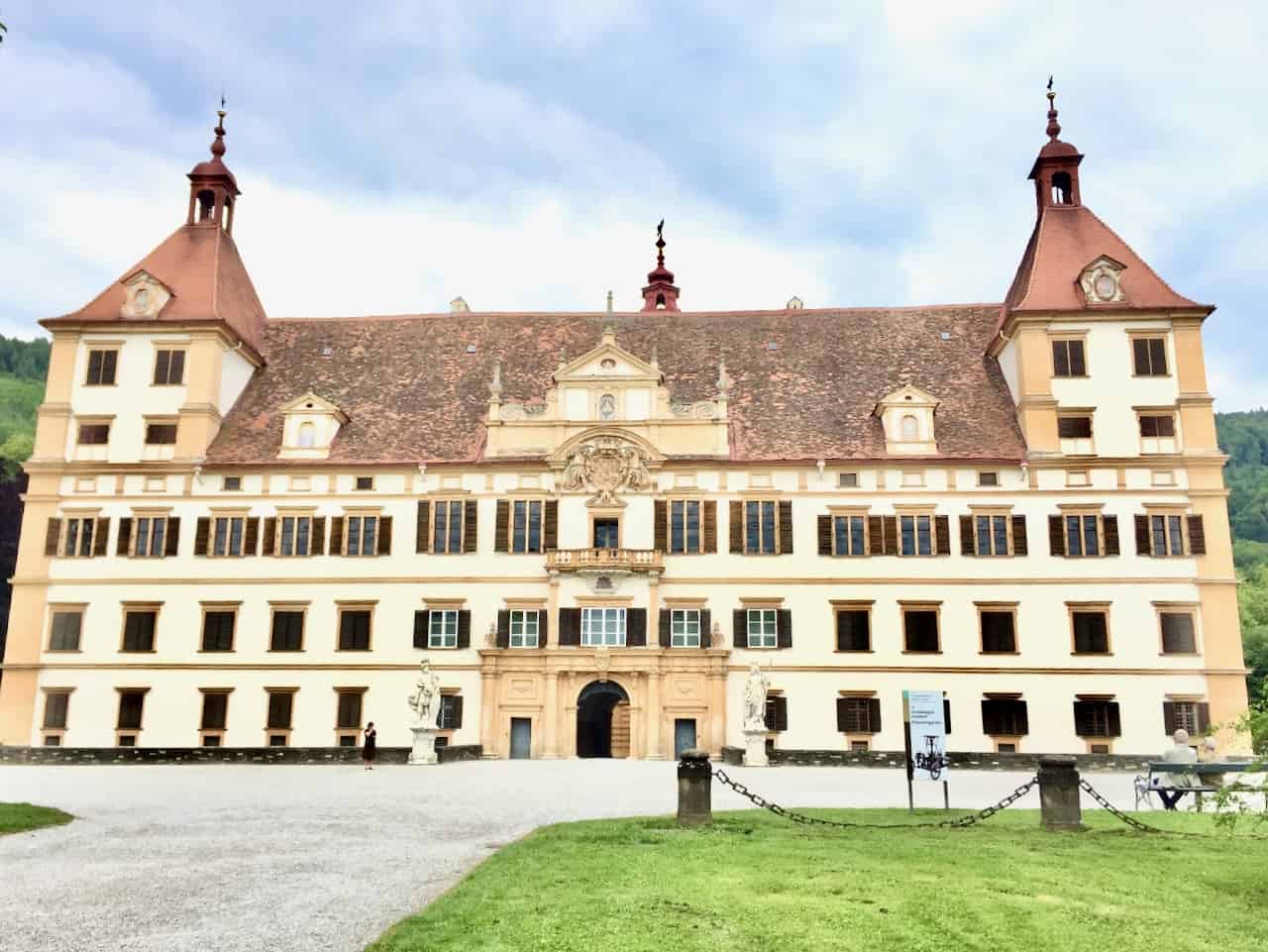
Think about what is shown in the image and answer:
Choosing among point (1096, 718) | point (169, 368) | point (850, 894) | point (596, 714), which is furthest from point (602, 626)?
point (850, 894)

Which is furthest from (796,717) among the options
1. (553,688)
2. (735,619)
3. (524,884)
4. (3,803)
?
(524,884)

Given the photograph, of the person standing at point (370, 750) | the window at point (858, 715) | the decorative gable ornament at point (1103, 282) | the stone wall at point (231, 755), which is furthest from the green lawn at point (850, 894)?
the decorative gable ornament at point (1103, 282)

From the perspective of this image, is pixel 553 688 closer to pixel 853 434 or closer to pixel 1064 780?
pixel 853 434

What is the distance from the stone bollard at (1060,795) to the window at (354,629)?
3066 centimetres

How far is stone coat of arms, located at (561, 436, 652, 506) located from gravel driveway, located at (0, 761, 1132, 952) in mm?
12595

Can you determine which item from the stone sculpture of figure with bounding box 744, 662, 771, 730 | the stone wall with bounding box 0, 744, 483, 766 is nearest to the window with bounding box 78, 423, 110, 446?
the stone wall with bounding box 0, 744, 483, 766

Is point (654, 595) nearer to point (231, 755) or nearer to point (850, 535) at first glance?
point (850, 535)

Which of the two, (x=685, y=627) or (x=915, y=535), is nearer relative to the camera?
(x=685, y=627)

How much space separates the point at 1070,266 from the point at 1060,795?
34009 millimetres

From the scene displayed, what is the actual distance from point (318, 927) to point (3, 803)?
46.5ft

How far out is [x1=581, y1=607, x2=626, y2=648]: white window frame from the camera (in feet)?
141

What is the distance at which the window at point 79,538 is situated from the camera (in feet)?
148

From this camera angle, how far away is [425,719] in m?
36.8

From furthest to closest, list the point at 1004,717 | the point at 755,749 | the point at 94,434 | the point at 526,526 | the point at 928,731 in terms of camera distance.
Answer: the point at 94,434
the point at 526,526
the point at 1004,717
the point at 755,749
the point at 928,731
